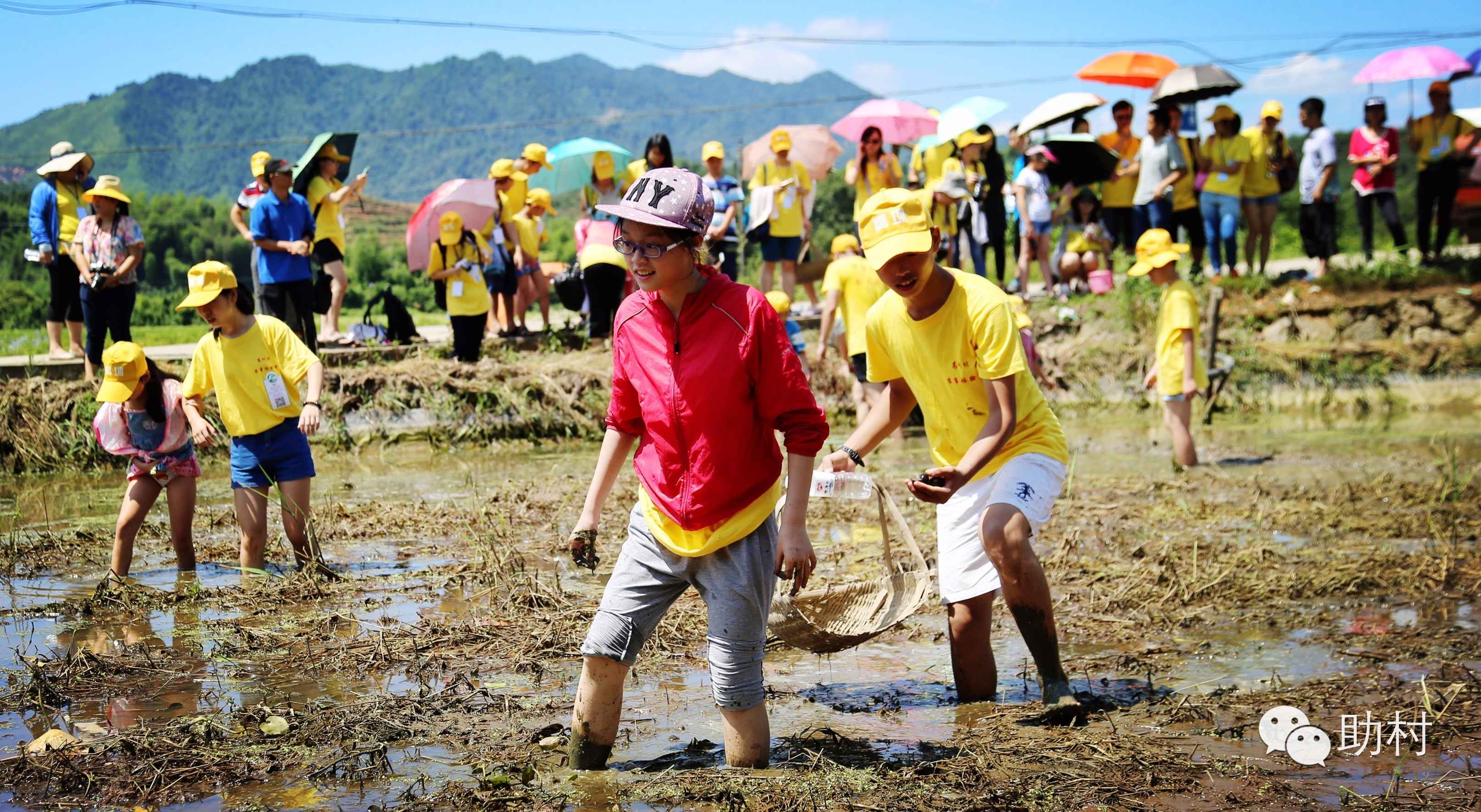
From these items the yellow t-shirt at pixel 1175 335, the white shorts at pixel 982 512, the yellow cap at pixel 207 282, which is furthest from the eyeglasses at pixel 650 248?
the yellow t-shirt at pixel 1175 335

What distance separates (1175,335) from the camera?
10.2 meters

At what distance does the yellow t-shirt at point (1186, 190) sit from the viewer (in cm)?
1478

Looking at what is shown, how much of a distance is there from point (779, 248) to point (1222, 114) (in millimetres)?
5117

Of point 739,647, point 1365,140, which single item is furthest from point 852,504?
point 1365,140

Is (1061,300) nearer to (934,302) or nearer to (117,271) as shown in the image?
(117,271)

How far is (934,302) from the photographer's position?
496cm

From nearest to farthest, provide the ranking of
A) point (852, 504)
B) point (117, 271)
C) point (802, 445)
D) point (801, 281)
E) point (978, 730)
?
point (802, 445), point (978, 730), point (852, 504), point (117, 271), point (801, 281)

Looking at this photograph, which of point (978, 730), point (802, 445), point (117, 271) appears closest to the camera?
point (802, 445)

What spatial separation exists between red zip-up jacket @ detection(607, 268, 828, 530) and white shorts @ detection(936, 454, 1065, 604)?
1088 mm

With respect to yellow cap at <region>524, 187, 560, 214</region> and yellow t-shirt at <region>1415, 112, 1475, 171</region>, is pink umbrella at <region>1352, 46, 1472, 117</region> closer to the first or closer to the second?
yellow t-shirt at <region>1415, 112, 1475, 171</region>

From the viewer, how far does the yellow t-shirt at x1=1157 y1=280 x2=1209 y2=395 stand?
33.1 feet

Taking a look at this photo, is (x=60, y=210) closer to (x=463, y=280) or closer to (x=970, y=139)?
(x=463, y=280)

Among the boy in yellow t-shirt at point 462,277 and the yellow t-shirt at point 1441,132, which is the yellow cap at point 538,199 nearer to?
the boy in yellow t-shirt at point 462,277

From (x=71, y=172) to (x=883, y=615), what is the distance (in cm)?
965
